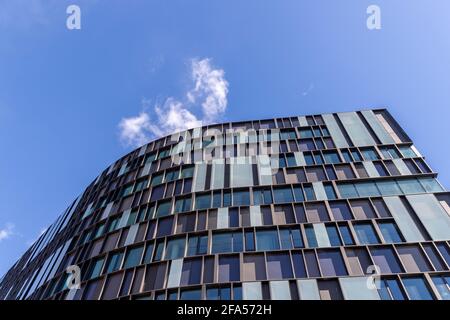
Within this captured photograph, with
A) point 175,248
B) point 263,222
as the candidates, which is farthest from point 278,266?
point 175,248

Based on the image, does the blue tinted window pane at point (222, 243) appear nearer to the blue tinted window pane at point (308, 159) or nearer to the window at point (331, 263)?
the window at point (331, 263)

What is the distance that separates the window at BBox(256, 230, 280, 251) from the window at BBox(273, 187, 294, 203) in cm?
345

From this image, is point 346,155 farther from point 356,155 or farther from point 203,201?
point 203,201

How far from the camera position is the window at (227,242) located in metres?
23.2

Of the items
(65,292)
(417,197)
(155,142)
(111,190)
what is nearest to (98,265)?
(65,292)

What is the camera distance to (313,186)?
2719 centimetres

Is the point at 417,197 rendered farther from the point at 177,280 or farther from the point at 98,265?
the point at 98,265

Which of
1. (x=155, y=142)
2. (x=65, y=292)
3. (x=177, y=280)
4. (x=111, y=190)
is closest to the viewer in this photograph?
(x=177, y=280)

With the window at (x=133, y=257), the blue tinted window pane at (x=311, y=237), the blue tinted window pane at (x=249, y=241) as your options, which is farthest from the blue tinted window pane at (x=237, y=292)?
the window at (x=133, y=257)

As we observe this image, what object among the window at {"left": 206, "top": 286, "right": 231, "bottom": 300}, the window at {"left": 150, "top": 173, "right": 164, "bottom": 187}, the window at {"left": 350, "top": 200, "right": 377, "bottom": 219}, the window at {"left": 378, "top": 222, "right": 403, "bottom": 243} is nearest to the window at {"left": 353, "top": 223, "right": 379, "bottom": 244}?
the window at {"left": 378, "top": 222, "right": 403, "bottom": 243}

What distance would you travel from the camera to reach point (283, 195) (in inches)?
1056

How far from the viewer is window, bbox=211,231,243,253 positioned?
76.0 ft
